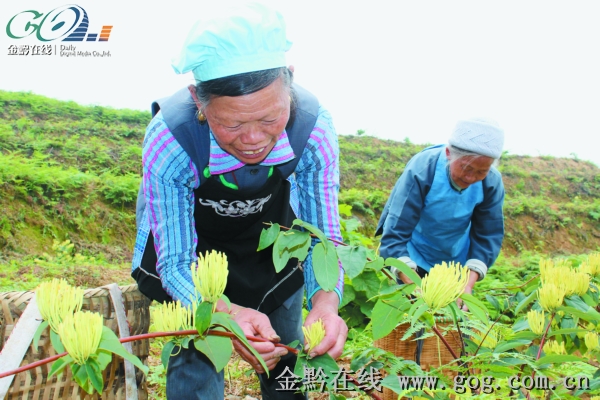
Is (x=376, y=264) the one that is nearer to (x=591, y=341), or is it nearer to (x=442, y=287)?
(x=442, y=287)

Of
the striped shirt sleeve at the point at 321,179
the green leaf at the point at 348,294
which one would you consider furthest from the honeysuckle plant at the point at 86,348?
the green leaf at the point at 348,294

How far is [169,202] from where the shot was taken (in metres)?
1.74

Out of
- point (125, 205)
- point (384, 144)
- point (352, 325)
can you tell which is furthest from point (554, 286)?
point (384, 144)

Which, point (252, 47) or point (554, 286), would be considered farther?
point (252, 47)

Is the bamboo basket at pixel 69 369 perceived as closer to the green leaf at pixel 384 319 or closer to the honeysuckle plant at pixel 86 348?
the honeysuckle plant at pixel 86 348

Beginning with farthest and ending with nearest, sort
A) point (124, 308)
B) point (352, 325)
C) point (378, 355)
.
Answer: point (352, 325) → point (124, 308) → point (378, 355)

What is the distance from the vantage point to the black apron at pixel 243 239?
1.87 m

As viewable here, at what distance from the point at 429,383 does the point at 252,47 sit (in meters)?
0.96

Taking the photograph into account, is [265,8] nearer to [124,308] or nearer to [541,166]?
[124,308]

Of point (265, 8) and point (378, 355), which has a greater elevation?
point (265, 8)

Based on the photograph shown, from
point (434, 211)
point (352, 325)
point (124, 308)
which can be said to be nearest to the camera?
point (124, 308)

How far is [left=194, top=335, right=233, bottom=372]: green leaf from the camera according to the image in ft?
3.08

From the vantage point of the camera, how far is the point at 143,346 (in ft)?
7.16

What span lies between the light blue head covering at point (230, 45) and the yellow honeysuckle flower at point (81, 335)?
0.81 metres
